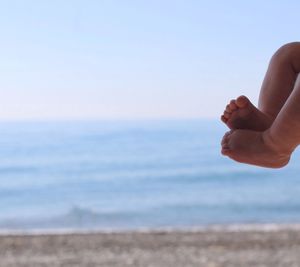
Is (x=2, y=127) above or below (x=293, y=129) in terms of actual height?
above

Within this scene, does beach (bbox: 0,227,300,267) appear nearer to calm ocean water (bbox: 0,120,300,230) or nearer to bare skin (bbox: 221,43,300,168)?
calm ocean water (bbox: 0,120,300,230)

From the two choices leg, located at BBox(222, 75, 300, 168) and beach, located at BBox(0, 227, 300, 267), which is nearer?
leg, located at BBox(222, 75, 300, 168)

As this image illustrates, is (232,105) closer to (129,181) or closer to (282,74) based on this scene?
(282,74)

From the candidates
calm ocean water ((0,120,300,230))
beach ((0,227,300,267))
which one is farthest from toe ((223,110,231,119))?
calm ocean water ((0,120,300,230))

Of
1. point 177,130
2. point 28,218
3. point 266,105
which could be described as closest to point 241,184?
point 28,218

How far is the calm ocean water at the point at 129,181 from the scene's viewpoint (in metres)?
8.80

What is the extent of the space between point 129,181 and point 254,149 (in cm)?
1032

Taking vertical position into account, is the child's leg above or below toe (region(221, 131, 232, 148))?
above

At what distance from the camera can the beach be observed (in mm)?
3865

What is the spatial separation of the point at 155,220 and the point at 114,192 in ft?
6.16

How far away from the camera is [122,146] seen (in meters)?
14.8

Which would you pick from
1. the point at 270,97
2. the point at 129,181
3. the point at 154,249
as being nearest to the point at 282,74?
the point at 270,97

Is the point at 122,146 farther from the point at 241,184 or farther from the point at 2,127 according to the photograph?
the point at 241,184

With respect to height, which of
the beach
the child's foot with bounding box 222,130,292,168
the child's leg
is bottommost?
the beach
